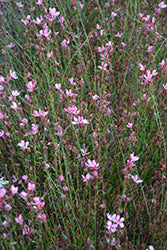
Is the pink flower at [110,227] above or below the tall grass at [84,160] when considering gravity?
below

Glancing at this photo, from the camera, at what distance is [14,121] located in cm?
256

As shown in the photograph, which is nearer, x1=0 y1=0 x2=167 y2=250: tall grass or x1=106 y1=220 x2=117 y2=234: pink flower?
x1=106 y1=220 x2=117 y2=234: pink flower

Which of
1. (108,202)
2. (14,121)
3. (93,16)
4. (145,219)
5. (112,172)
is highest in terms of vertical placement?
(93,16)

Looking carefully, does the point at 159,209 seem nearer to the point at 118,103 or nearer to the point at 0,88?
the point at 118,103

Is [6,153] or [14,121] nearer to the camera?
[6,153]

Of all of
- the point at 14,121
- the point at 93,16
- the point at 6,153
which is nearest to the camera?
the point at 6,153

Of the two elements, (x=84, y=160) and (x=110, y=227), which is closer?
(x=110, y=227)

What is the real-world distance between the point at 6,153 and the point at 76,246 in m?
1.02

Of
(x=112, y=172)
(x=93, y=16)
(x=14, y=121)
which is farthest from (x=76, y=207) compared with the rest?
(x=93, y=16)

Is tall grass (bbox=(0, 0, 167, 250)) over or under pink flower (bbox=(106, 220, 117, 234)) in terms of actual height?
over

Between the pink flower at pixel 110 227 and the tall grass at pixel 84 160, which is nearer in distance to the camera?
the pink flower at pixel 110 227

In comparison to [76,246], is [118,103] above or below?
above

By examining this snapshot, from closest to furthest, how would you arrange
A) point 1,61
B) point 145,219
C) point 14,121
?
point 145,219 → point 14,121 → point 1,61

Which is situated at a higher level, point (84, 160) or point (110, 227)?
point (84, 160)
